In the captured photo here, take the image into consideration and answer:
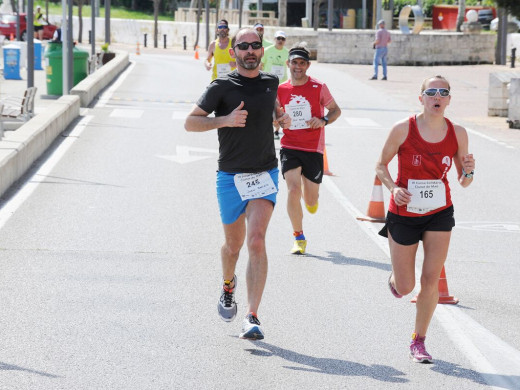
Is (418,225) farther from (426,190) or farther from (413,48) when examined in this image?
(413,48)

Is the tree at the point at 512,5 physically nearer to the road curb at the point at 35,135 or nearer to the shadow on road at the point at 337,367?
the road curb at the point at 35,135

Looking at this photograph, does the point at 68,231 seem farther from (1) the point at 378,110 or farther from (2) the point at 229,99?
(1) the point at 378,110

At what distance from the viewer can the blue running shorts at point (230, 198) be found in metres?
7.46

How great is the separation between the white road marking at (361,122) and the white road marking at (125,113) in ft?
14.9

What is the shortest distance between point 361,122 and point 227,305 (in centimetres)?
1772


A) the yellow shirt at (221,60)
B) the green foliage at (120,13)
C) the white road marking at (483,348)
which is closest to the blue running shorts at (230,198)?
the white road marking at (483,348)

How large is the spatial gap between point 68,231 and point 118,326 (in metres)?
3.89

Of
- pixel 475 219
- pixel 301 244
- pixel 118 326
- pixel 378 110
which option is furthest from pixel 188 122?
pixel 378 110

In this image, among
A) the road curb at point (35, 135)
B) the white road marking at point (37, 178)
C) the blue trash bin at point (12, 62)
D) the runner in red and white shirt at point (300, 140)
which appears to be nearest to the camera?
the runner in red and white shirt at point (300, 140)

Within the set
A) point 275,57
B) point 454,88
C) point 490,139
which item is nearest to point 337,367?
point 275,57

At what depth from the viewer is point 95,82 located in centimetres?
2933

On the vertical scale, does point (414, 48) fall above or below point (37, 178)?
above

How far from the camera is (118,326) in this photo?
24.8ft

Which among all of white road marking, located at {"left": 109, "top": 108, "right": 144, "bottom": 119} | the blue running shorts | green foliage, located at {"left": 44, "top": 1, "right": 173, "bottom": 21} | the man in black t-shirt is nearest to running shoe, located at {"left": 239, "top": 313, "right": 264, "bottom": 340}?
the man in black t-shirt
